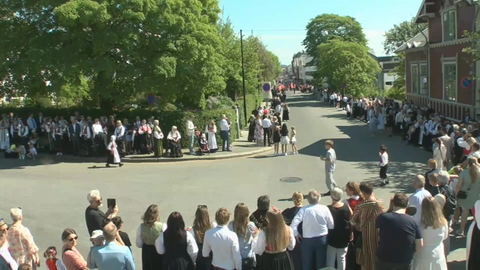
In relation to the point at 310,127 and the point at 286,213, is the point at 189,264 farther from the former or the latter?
the point at 310,127

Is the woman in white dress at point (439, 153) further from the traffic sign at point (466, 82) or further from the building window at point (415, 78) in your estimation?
the building window at point (415, 78)

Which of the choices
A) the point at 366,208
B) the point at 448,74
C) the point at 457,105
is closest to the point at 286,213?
the point at 366,208

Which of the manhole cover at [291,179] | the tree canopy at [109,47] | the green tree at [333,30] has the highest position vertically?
the green tree at [333,30]

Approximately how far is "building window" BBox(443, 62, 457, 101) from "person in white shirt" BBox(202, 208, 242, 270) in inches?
905

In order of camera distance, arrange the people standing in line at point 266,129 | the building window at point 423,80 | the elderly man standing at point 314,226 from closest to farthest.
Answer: the elderly man standing at point 314,226 → the people standing in line at point 266,129 → the building window at point 423,80

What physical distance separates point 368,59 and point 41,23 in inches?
1488

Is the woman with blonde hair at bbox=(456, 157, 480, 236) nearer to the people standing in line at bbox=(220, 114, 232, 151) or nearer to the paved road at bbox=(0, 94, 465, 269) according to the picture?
the paved road at bbox=(0, 94, 465, 269)

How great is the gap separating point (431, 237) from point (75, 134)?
1751cm

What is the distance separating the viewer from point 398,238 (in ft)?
20.4

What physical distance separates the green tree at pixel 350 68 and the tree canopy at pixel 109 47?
2933cm

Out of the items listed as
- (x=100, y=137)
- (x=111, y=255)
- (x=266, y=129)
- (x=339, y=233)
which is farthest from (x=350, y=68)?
(x=111, y=255)

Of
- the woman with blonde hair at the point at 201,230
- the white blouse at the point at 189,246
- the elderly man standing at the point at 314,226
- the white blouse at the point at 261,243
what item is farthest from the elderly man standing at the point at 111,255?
the elderly man standing at the point at 314,226

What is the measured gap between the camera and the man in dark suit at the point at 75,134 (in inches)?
832

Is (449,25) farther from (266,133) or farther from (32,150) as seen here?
(32,150)
